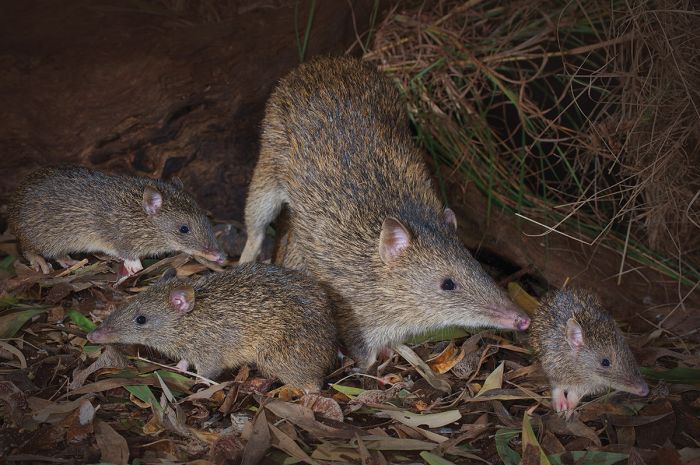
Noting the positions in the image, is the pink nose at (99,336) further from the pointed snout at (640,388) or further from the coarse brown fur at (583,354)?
the pointed snout at (640,388)

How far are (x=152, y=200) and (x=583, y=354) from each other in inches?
143

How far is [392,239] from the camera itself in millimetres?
5480

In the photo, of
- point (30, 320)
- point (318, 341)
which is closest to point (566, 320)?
point (318, 341)

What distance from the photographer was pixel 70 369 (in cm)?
524

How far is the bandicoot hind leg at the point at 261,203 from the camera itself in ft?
21.3

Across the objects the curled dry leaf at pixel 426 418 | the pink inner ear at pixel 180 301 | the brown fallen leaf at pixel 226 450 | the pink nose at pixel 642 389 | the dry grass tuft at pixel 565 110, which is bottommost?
the brown fallen leaf at pixel 226 450

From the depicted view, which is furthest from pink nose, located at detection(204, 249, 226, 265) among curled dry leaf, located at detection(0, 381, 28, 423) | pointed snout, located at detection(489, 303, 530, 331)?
pointed snout, located at detection(489, 303, 530, 331)

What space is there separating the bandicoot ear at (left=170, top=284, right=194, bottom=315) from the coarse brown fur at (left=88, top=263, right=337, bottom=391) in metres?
0.02

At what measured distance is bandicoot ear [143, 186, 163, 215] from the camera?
6.36m

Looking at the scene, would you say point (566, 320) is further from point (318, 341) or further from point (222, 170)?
point (222, 170)

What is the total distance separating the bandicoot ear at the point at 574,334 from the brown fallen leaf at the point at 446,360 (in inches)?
35.4

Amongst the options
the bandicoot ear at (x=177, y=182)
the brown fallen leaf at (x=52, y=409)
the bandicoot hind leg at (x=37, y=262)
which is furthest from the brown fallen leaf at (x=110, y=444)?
the bandicoot ear at (x=177, y=182)

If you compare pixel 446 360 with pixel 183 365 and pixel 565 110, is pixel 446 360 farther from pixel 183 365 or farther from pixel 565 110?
pixel 565 110

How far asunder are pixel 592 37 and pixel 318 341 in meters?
4.44
